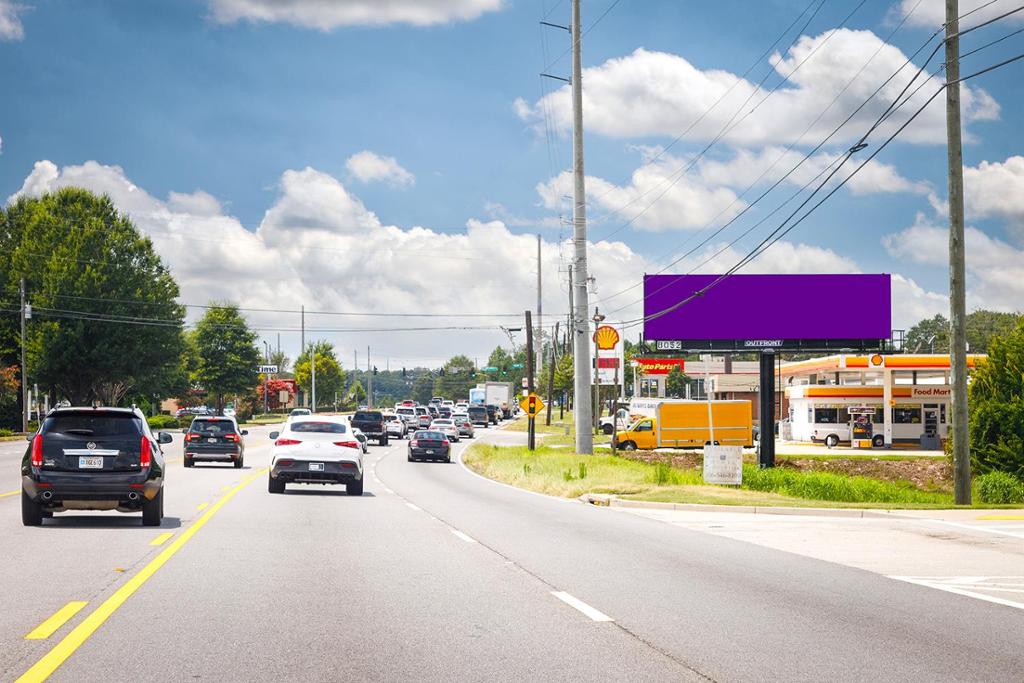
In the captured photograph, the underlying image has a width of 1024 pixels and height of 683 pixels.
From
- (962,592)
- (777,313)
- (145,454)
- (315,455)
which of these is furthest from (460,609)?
(777,313)

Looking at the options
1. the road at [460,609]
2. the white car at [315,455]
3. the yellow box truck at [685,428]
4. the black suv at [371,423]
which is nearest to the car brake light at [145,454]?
the road at [460,609]

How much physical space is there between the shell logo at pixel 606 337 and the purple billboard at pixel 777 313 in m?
15.2

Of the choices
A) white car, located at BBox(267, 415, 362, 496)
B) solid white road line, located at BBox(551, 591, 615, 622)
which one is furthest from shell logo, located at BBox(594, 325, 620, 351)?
solid white road line, located at BBox(551, 591, 615, 622)

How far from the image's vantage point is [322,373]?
6432 inches

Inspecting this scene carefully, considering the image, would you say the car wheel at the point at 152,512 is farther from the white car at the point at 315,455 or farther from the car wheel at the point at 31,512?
the white car at the point at 315,455

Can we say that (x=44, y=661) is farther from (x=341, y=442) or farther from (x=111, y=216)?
(x=111, y=216)

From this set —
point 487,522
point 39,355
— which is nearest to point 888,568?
point 487,522

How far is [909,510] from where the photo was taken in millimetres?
24094

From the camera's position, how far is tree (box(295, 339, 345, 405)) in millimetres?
162500

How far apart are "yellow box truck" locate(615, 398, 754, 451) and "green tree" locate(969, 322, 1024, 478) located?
27868 millimetres

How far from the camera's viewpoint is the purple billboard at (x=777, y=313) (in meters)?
53.2

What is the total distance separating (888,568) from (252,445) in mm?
54355

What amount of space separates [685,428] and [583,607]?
53189 mm

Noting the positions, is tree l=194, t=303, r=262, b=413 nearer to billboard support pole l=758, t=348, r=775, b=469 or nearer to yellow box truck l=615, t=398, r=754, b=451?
yellow box truck l=615, t=398, r=754, b=451
